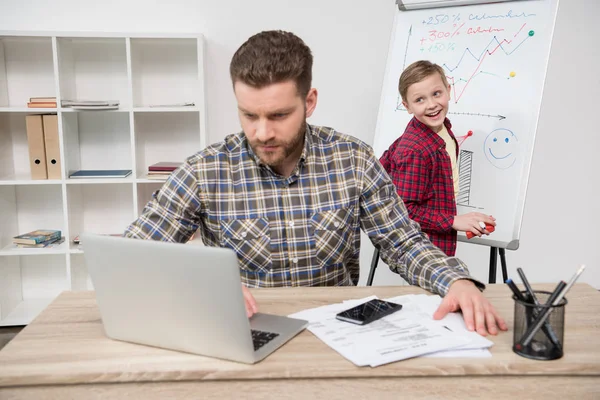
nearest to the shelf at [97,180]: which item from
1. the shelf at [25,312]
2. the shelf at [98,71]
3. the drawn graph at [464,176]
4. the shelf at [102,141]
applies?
the shelf at [102,141]

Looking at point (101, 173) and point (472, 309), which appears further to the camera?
point (101, 173)

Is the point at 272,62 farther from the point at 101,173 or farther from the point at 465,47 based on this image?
the point at 101,173

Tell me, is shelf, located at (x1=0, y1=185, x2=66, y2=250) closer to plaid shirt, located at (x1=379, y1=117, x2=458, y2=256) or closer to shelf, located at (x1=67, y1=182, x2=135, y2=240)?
shelf, located at (x1=67, y1=182, x2=135, y2=240)

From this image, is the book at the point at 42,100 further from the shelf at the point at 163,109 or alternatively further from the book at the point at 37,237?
the book at the point at 37,237

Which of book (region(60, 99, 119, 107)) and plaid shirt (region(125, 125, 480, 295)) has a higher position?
book (region(60, 99, 119, 107))

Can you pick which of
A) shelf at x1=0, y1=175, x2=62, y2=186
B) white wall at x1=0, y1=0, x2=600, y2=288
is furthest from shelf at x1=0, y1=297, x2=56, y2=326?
white wall at x1=0, y1=0, x2=600, y2=288

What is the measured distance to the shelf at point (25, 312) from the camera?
3098mm

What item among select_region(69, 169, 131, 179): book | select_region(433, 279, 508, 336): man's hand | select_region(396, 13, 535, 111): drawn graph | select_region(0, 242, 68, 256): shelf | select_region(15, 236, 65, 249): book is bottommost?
select_region(0, 242, 68, 256): shelf

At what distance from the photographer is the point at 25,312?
3.19 metres

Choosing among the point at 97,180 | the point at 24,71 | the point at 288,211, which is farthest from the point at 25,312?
the point at 288,211

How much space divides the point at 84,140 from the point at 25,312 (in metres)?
1.00

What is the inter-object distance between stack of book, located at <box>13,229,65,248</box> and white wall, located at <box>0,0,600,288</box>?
3.39 feet

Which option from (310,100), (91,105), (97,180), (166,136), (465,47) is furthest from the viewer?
(166,136)

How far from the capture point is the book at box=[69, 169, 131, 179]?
307cm
